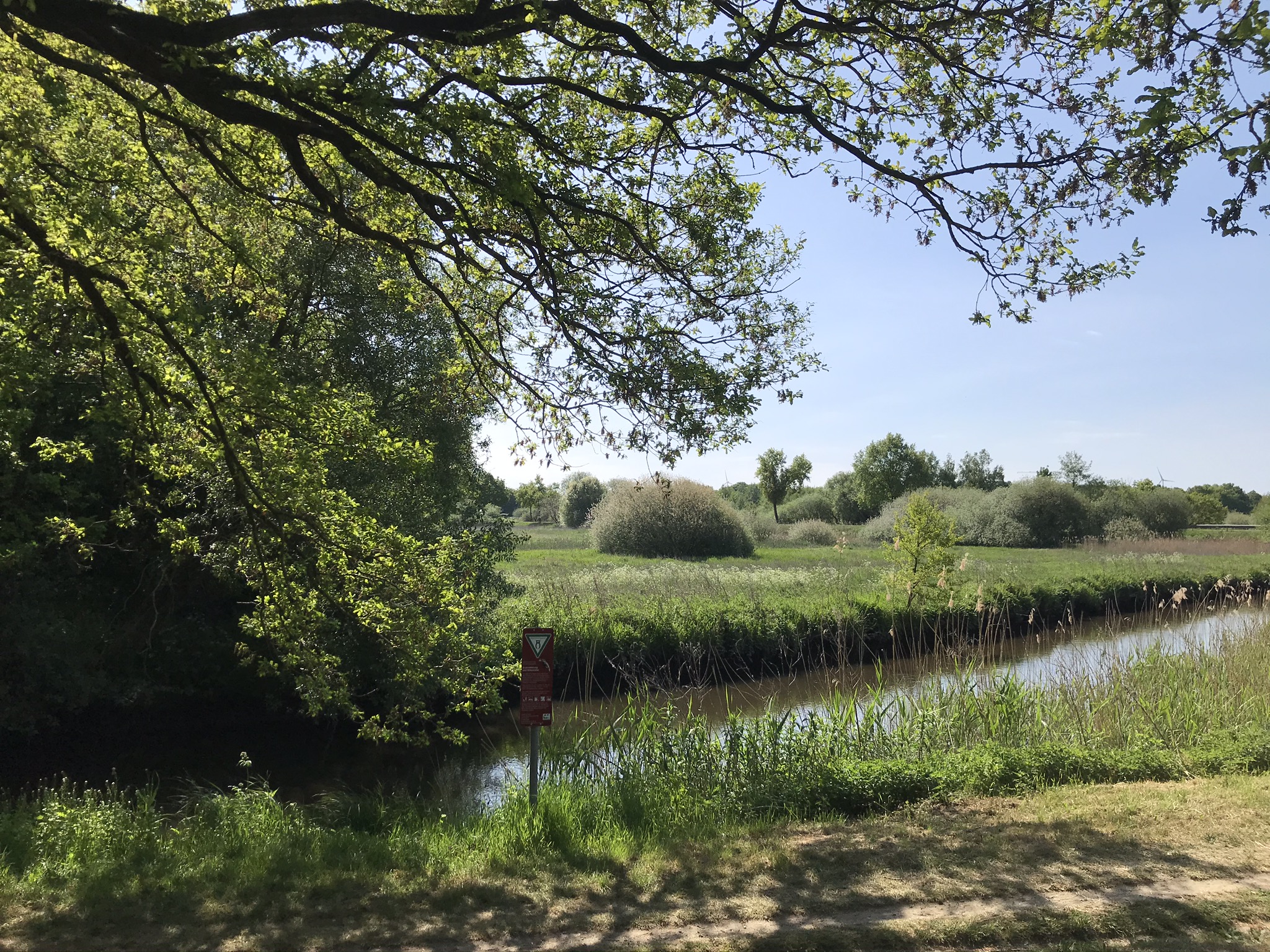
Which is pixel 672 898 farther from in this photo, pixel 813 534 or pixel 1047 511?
pixel 1047 511

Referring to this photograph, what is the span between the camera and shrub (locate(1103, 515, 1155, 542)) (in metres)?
50.2

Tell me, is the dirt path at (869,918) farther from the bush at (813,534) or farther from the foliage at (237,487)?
the bush at (813,534)

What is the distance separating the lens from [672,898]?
5.36 meters

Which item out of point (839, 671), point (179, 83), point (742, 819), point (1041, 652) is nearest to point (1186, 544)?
point (1041, 652)

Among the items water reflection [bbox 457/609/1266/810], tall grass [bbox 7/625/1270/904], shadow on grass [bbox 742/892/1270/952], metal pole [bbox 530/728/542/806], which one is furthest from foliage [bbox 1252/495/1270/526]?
metal pole [bbox 530/728/542/806]

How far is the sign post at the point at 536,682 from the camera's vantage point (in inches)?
285

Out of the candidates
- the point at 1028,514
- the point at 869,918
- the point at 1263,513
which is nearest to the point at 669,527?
the point at 1028,514

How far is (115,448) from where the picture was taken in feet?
39.0

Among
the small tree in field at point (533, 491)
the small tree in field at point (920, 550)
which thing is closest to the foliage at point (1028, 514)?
the small tree in field at point (920, 550)

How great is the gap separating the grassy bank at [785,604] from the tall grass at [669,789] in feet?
4.67

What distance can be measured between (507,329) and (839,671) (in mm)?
6942

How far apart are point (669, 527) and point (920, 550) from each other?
20.8 metres

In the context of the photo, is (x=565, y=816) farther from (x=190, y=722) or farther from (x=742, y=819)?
(x=190, y=722)

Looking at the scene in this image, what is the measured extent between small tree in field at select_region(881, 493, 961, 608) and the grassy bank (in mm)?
676
